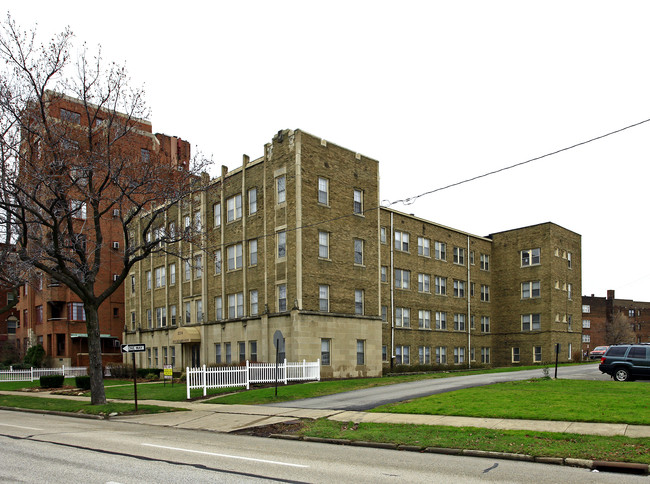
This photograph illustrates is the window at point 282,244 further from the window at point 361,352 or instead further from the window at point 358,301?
the window at point 361,352

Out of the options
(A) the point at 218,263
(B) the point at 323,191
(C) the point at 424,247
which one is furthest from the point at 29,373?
(C) the point at 424,247

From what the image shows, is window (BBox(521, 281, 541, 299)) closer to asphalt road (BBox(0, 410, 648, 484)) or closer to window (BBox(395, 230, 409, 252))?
window (BBox(395, 230, 409, 252))

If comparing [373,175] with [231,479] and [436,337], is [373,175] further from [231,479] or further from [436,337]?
[231,479]

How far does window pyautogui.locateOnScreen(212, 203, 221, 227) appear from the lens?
1594 inches

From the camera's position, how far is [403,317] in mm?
46688

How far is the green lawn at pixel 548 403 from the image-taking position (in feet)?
51.0

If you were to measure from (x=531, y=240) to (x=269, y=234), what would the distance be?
30048 mm

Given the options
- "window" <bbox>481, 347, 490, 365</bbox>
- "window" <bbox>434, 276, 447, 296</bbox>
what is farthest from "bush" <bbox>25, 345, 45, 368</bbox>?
"window" <bbox>481, 347, 490, 365</bbox>

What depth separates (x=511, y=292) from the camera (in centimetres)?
5603

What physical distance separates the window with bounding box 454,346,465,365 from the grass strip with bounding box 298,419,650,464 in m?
37.4

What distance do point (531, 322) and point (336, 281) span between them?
27038mm

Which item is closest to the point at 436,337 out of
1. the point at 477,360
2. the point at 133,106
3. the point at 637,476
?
the point at 477,360

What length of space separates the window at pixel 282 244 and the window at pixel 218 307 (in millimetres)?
7467

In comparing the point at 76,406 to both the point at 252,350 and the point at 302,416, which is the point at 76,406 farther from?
the point at 252,350
